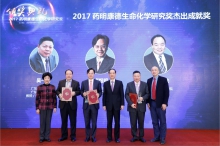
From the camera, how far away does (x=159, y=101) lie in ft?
12.3

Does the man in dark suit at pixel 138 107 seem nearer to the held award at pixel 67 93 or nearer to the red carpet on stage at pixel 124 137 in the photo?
the red carpet on stage at pixel 124 137

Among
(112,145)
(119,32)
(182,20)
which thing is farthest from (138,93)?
(182,20)

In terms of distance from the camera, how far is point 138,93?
3.91m

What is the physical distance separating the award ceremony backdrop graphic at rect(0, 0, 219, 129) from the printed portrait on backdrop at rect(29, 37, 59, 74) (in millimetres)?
58

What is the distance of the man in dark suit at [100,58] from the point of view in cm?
514

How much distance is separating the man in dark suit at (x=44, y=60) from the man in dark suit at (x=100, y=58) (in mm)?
920

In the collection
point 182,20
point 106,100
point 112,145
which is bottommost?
point 112,145

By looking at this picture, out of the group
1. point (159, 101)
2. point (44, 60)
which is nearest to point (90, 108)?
point (159, 101)

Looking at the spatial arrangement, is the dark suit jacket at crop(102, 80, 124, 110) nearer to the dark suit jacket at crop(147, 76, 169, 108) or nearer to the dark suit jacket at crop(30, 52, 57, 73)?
the dark suit jacket at crop(147, 76, 169, 108)

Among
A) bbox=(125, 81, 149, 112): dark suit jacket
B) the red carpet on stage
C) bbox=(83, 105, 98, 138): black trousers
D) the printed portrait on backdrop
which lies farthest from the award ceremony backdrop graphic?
bbox=(83, 105, 98, 138): black trousers

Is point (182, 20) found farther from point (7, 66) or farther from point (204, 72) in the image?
point (7, 66)

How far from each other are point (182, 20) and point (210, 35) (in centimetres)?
80

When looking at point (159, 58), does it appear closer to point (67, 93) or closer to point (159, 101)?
point (159, 101)

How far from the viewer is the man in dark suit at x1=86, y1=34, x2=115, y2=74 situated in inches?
202
